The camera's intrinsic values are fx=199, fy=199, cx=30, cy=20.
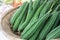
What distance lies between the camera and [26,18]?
3.32 ft

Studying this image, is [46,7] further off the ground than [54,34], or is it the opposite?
[46,7]

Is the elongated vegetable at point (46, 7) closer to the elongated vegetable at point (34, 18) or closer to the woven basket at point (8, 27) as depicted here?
the elongated vegetable at point (34, 18)

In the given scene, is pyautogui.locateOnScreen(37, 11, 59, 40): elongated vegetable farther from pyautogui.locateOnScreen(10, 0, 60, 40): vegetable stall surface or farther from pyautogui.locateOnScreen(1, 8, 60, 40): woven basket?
pyautogui.locateOnScreen(1, 8, 60, 40): woven basket

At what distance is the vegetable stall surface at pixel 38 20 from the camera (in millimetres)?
928

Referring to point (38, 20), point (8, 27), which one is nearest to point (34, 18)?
point (38, 20)

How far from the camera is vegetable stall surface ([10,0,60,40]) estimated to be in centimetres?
93

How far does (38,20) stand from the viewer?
0.94 metres

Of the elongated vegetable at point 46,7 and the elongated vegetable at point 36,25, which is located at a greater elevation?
the elongated vegetable at point 46,7

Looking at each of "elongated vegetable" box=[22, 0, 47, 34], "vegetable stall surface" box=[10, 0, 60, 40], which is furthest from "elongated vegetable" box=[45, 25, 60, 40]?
"elongated vegetable" box=[22, 0, 47, 34]

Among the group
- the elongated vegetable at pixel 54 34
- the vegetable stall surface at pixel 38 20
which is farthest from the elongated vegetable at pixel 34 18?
the elongated vegetable at pixel 54 34

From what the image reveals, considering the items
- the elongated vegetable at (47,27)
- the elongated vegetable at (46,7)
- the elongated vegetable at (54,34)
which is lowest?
the elongated vegetable at (54,34)

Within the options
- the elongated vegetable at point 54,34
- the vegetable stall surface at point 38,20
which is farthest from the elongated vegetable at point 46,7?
the elongated vegetable at point 54,34

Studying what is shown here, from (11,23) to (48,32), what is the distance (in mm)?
225

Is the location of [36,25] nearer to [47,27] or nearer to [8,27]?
[47,27]
